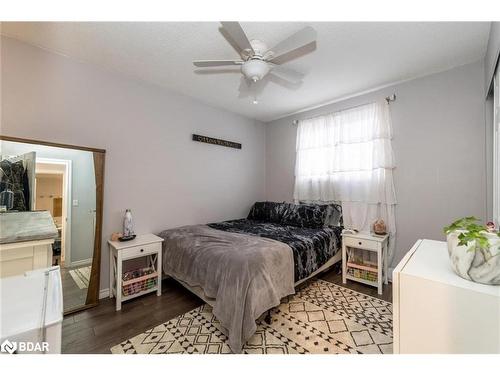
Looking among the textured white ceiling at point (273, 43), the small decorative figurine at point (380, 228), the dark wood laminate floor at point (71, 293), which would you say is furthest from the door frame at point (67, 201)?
the small decorative figurine at point (380, 228)

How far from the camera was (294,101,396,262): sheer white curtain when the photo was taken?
8.21ft

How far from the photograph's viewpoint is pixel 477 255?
Answer: 705mm

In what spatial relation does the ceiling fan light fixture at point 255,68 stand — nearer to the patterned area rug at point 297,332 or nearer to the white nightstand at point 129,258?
the white nightstand at point 129,258

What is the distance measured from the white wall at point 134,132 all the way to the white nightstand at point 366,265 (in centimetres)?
181

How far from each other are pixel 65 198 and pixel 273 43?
7.39 ft

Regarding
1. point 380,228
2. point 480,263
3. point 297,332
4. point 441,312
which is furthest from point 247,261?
point 380,228

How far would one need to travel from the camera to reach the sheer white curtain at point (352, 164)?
2504 millimetres

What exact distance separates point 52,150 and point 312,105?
127 inches

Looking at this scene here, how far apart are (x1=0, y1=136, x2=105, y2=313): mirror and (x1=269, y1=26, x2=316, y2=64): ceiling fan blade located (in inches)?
77.5

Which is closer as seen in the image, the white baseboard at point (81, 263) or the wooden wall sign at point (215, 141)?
the white baseboard at point (81, 263)

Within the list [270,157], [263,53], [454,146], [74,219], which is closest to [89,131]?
[74,219]

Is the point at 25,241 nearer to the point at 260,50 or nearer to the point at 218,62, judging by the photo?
the point at 218,62

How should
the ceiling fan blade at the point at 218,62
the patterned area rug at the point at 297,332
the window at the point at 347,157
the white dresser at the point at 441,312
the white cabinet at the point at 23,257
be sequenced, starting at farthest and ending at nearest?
the window at the point at 347,157 → the ceiling fan blade at the point at 218,62 → the patterned area rug at the point at 297,332 → the white cabinet at the point at 23,257 → the white dresser at the point at 441,312
